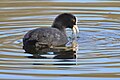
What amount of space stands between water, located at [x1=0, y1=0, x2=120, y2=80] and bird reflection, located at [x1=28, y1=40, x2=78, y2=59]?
122mm

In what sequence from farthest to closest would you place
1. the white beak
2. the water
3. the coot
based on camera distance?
the white beak
the coot
the water

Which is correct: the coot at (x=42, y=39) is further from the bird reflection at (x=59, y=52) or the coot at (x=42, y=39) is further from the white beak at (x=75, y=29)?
the white beak at (x=75, y=29)

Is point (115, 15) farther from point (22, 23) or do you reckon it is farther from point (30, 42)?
point (30, 42)

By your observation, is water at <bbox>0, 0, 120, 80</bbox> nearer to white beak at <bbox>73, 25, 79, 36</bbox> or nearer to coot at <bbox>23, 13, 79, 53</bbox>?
white beak at <bbox>73, 25, 79, 36</bbox>

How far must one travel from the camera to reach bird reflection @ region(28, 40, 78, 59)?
1162cm

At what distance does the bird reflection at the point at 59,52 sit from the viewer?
38.1ft

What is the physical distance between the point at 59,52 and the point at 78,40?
131cm

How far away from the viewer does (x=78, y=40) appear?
13305mm

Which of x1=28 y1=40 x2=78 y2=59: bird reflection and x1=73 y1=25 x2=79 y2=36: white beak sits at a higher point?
x1=73 y1=25 x2=79 y2=36: white beak

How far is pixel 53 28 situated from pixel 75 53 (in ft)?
4.88

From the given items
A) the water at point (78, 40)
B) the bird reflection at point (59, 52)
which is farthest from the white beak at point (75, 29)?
the bird reflection at point (59, 52)

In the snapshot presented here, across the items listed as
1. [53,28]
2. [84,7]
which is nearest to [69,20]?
[53,28]

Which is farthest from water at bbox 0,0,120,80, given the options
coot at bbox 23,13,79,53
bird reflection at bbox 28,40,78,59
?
coot at bbox 23,13,79,53

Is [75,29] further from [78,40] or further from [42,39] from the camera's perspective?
[42,39]
